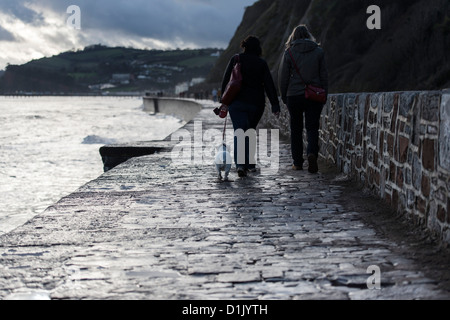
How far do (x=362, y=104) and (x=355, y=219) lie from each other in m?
1.79

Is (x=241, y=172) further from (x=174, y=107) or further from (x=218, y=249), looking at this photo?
(x=174, y=107)

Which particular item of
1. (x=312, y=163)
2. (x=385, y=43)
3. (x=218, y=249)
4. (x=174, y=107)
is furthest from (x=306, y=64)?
(x=174, y=107)

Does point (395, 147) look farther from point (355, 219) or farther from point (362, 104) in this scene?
point (362, 104)

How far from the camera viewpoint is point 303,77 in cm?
704

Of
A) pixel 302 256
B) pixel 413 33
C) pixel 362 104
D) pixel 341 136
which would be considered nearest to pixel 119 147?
pixel 341 136

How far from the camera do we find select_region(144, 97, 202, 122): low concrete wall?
1654 inches

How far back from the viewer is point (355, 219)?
4789 millimetres

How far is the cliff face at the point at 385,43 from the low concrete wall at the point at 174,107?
26.6 ft

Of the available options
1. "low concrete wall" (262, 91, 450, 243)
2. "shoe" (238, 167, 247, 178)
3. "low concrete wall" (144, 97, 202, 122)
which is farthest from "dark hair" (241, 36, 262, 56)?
"low concrete wall" (144, 97, 202, 122)

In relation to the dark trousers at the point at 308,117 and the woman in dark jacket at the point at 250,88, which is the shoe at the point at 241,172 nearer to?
the woman in dark jacket at the point at 250,88

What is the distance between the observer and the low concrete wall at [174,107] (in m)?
42.0

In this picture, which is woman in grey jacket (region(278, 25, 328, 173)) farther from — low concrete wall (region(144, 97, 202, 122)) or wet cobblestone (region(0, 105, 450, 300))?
low concrete wall (region(144, 97, 202, 122))

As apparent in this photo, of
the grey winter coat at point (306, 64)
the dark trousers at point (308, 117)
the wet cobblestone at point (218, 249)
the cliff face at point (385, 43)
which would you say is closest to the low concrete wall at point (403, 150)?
the wet cobblestone at point (218, 249)

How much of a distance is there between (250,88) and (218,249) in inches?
140
